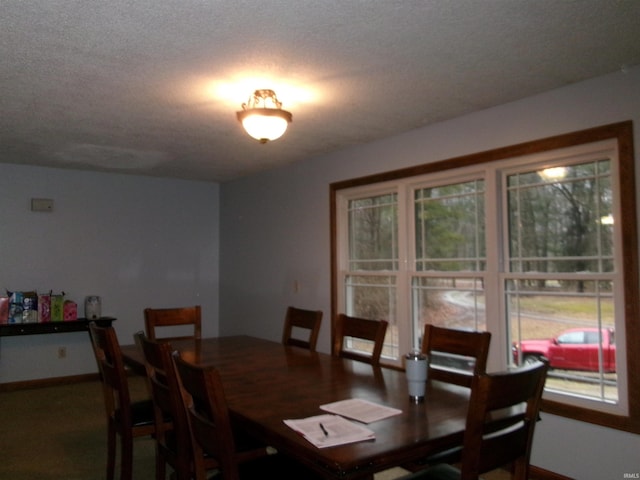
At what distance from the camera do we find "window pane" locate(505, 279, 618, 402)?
2.79m

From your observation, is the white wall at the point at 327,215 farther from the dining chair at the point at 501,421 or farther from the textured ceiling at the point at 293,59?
the dining chair at the point at 501,421

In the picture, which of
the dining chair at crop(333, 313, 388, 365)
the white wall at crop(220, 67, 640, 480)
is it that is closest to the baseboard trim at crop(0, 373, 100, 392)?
the white wall at crop(220, 67, 640, 480)

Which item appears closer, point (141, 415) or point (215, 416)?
point (215, 416)

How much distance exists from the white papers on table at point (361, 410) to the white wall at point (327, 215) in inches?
65.2

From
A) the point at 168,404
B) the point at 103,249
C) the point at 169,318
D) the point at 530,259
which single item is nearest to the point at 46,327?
the point at 103,249

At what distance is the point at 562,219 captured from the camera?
303cm

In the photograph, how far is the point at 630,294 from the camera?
2600 mm

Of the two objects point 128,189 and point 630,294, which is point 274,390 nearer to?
point 630,294

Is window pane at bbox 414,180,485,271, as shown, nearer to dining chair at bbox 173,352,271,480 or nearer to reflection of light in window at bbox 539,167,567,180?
reflection of light in window at bbox 539,167,567,180

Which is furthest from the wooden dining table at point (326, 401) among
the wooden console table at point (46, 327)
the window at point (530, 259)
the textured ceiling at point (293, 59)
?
the wooden console table at point (46, 327)

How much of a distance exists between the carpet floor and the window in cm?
83

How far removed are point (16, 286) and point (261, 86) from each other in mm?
3773

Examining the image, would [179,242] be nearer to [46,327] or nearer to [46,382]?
[46,327]

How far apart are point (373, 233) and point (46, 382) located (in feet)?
12.2
